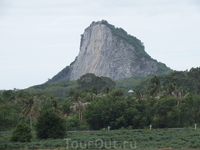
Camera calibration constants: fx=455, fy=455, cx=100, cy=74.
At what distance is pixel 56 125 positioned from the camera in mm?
63312

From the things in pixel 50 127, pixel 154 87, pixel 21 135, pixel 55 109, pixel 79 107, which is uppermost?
pixel 154 87

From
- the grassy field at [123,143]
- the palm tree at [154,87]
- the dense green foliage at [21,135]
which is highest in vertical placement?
the palm tree at [154,87]

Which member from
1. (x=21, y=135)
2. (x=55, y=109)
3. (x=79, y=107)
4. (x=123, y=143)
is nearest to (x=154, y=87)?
(x=79, y=107)

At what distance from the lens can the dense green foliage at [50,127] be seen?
62.8 m

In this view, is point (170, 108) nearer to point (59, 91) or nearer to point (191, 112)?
point (191, 112)

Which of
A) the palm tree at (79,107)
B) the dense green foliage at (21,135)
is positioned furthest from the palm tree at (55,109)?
the dense green foliage at (21,135)

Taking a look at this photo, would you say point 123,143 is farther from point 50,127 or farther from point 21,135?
point 21,135

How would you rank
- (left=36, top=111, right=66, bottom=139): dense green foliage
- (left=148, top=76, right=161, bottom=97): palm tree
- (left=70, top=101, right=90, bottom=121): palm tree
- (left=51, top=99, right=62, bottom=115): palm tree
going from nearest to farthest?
(left=36, top=111, right=66, bottom=139): dense green foliage, (left=51, top=99, right=62, bottom=115): palm tree, (left=70, top=101, right=90, bottom=121): palm tree, (left=148, top=76, right=161, bottom=97): palm tree

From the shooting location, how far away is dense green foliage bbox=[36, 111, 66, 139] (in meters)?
62.8

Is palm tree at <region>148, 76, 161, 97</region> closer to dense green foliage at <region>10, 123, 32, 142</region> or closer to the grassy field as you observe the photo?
the grassy field

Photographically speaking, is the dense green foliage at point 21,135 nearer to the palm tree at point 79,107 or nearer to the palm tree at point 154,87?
the palm tree at point 79,107

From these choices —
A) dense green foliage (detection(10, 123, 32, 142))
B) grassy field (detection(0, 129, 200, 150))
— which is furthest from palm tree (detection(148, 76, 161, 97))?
dense green foliage (detection(10, 123, 32, 142))

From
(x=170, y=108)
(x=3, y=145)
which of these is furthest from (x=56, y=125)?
(x=170, y=108)

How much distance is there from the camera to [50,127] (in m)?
63.2
